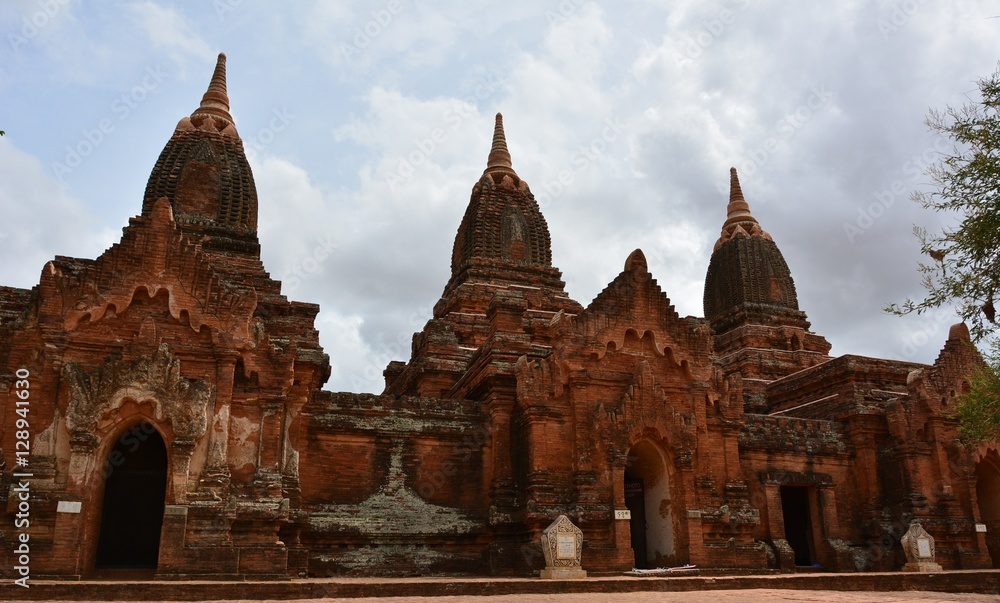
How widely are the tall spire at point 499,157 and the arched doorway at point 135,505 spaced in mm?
19377

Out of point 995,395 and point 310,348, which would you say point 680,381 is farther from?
point 310,348

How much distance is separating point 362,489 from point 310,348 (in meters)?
3.67

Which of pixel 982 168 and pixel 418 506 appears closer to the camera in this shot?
pixel 982 168

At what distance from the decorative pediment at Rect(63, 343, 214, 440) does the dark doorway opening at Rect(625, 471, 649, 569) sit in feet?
37.4

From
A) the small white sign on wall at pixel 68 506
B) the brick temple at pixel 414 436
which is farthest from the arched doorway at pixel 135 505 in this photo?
the small white sign on wall at pixel 68 506

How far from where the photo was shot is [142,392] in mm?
17125

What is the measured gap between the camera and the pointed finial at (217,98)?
27.3 metres

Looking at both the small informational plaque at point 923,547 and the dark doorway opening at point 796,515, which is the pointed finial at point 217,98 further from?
the small informational plaque at point 923,547

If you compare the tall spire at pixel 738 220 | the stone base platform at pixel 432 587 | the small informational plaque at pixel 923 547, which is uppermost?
the tall spire at pixel 738 220

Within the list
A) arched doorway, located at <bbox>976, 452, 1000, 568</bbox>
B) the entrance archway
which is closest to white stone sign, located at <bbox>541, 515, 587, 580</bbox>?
the entrance archway

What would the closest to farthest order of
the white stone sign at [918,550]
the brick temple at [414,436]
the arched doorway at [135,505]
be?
the brick temple at [414,436], the arched doorway at [135,505], the white stone sign at [918,550]

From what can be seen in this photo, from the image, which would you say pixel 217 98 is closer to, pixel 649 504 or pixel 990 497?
pixel 649 504

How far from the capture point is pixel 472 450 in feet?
69.7

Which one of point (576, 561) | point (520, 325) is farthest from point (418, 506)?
point (520, 325)
